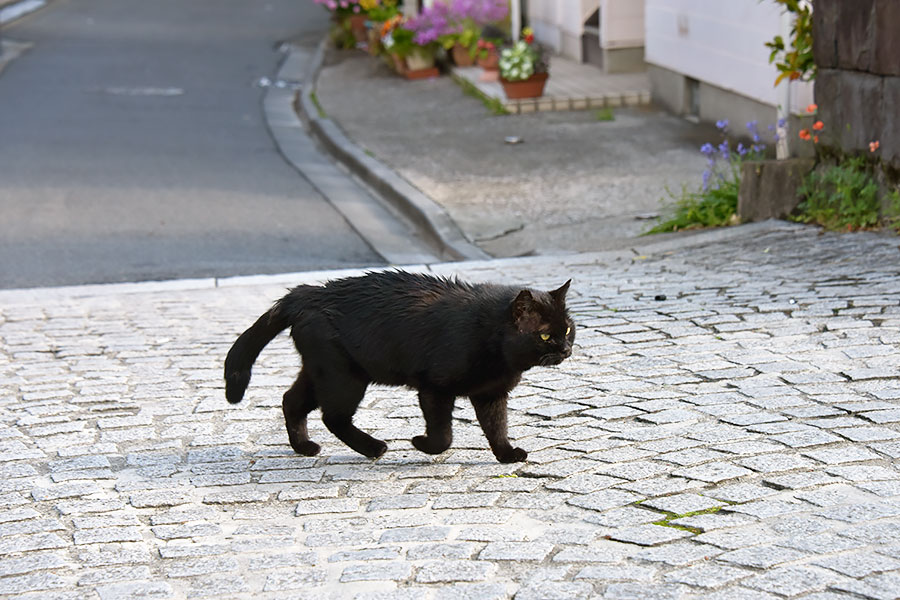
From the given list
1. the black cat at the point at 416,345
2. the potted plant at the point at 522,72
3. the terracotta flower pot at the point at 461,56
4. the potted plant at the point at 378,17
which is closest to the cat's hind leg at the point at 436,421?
the black cat at the point at 416,345

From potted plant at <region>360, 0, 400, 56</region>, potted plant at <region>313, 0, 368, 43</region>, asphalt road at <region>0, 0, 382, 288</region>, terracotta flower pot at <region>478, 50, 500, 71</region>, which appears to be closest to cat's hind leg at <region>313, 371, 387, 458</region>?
asphalt road at <region>0, 0, 382, 288</region>

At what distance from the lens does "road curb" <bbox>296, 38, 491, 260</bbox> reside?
9.13 meters

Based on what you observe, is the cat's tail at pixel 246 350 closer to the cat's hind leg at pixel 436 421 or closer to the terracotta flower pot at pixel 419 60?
the cat's hind leg at pixel 436 421

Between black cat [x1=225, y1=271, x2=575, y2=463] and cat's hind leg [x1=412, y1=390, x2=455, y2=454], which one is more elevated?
black cat [x1=225, y1=271, x2=575, y2=463]

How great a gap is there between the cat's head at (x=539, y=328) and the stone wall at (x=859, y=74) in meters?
4.57

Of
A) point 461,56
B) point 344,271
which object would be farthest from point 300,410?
point 461,56

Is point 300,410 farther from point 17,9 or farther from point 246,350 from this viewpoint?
point 17,9

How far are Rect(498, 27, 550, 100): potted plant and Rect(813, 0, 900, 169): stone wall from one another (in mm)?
5978

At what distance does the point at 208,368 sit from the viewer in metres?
5.88

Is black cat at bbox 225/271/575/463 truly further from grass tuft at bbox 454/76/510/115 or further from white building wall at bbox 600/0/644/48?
white building wall at bbox 600/0/644/48

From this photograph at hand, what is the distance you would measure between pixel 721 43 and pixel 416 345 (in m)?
9.06

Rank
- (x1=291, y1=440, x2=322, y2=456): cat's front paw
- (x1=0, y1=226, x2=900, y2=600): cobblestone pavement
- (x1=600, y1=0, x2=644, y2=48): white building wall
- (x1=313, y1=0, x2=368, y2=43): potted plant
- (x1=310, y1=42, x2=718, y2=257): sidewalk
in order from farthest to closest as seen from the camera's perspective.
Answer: (x1=313, y1=0, x2=368, y2=43): potted plant → (x1=600, y1=0, x2=644, y2=48): white building wall → (x1=310, y1=42, x2=718, y2=257): sidewalk → (x1=291, y1=440, x2=322, y2=456): cat's front paw → (x1=0, y1=226, x2=900, y2=600): cobblestone pavement

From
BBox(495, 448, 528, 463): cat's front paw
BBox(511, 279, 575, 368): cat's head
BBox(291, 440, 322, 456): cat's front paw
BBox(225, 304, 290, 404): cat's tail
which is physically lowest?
BBox(291, 440, 322, 456): cat's front paw

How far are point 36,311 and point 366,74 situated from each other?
11.7 metres
